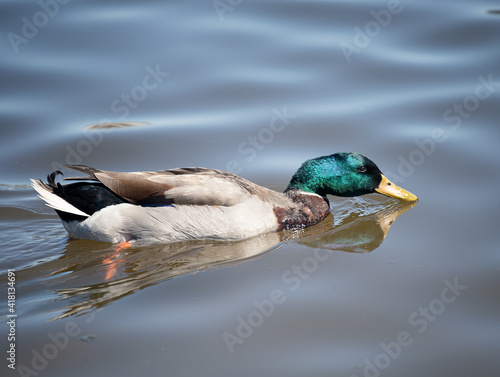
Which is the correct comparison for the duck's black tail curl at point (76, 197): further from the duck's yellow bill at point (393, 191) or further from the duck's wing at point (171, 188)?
the duck's yellow bill at point (393, 191)

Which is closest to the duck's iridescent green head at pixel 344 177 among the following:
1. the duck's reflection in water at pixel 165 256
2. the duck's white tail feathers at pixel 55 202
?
the duck's reflection in water at pixel 165 256

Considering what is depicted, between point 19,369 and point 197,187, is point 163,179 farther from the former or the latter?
point 19,369

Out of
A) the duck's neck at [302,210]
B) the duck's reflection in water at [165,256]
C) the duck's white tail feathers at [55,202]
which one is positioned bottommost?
the duck's reflection in water at [165,256]

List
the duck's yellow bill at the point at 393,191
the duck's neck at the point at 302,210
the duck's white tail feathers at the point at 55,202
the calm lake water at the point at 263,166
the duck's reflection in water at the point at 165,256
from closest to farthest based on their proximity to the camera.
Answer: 1. the calm lake water at the point at 263,166
2. the duck's reflection in water at the point at 165,256
3. the duck's white tail feathers at the point at 55,202
4. the duck's neck at the point at 302,210
5. the duck's yellow bill at the point at 393,191

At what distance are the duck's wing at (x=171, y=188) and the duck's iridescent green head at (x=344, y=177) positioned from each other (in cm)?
84

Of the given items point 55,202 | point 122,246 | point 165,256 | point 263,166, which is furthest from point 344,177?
point 55,202

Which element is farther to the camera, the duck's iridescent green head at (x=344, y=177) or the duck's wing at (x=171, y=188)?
the duck's iridescent green head at (x=344, y=177)

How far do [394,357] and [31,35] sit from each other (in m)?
8.26

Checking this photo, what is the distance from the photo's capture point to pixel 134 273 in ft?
18.5

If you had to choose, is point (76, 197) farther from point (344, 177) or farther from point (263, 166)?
point (344, 177)

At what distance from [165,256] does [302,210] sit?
1.63 m

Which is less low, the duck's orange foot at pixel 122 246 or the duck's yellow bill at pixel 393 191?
the duck's yellow bill at pixel 393 191

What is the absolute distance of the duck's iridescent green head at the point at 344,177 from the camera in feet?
22.6

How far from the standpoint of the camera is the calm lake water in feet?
14.8
